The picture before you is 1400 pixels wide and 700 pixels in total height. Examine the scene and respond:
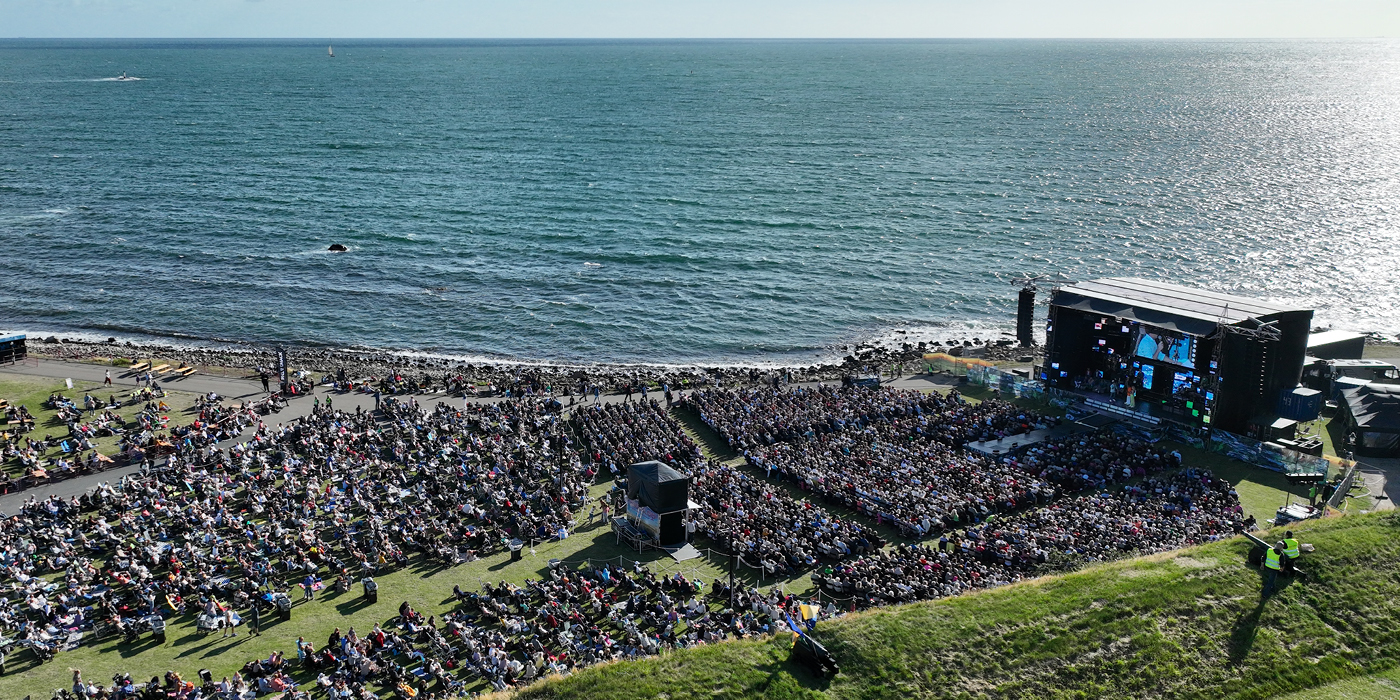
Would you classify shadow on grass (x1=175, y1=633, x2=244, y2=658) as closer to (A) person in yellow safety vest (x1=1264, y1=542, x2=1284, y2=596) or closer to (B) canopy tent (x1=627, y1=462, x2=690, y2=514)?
(B) canopy tent (x1=627, y1=462, x2=690, y2=514)

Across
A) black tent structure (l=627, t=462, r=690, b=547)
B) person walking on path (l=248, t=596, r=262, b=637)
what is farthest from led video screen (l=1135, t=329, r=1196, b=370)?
person walking on path (l=248, t=596, r=262, b=637)

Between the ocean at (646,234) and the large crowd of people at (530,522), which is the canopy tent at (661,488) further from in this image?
the ocean at (646,234)

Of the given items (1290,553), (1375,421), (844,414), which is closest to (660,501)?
(844,414)

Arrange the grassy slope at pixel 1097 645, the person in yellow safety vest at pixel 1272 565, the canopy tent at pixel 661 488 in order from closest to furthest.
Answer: the grassy slope at pixel 1097 645, the person in yellow safety vest at pixel 1272 565, the canopy tent at pixel 661 488

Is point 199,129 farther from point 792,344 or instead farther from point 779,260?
point 792,344

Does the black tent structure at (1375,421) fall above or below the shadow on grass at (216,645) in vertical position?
above

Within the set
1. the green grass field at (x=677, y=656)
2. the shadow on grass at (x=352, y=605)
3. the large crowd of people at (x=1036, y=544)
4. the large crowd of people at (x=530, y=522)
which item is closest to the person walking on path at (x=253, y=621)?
the large crowd of people at (x=530, y=522)
